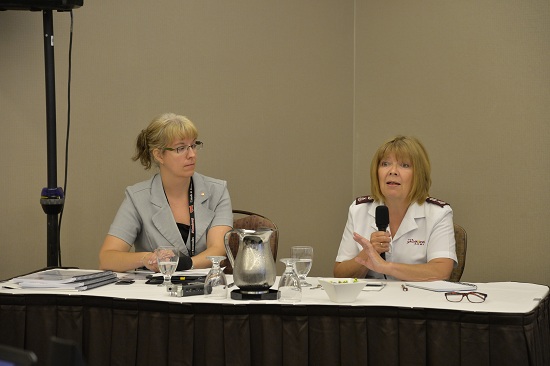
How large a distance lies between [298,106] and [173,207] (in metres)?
1.51

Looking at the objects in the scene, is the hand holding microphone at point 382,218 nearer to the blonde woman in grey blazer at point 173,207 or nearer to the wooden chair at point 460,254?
the wooden chair at point 460,254

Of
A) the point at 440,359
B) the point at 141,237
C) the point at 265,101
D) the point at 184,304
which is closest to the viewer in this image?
the point at 440,359

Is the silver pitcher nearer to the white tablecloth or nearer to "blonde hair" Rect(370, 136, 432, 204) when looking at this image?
the white tablecloth

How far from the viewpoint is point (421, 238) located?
340 cm

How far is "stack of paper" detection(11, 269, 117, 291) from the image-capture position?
9.61 ft

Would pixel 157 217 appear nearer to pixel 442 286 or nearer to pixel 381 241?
pixel 381 241

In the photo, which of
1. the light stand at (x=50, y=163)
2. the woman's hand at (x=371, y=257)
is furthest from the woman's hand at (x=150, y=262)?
the woman's hand at (x=371, y=257)

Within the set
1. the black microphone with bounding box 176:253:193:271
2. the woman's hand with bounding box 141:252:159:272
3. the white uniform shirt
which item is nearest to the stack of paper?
the woman's hand with bounding box 141:252:159:272

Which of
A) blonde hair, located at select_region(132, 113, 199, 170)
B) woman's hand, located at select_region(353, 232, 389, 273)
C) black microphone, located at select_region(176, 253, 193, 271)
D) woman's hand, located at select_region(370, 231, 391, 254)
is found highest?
blonde hair, located at select_region(132, 113, 199, 170)

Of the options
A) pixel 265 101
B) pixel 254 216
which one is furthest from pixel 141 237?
pixel 265 101

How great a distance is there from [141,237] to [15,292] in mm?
975

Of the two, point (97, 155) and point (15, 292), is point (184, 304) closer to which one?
point (15, 292)

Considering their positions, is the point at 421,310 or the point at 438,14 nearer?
the point at 421,310

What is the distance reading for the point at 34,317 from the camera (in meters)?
2.83
